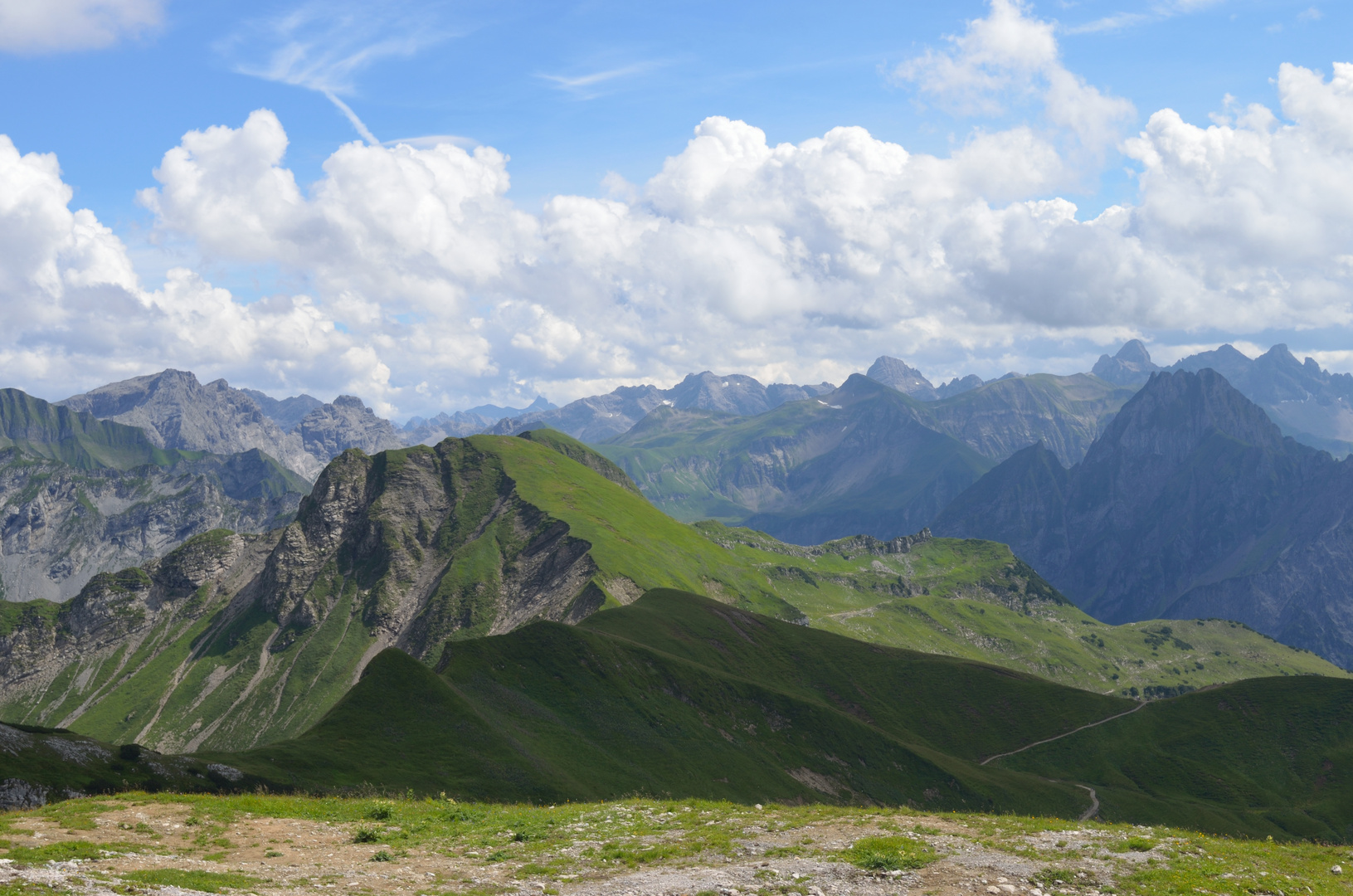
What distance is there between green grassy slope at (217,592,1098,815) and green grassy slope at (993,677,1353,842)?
9.87 metres

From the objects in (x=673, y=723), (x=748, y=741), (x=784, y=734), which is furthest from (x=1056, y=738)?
(x=673, y=723)

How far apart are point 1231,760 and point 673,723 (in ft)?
448

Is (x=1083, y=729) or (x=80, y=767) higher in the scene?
(x=80, y=767)

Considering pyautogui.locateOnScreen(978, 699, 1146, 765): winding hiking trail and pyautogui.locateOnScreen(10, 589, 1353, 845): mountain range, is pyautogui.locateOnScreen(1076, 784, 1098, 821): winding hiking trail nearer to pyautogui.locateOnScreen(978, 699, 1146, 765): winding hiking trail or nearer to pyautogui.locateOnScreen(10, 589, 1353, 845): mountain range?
pyautogui.locateOnScreen(10, 589, 1353, 845): mountain range

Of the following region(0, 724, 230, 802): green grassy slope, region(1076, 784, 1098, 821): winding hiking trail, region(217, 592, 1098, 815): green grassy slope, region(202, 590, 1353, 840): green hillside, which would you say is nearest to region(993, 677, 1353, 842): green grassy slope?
region(202, 590, 1353, 840): green hillside

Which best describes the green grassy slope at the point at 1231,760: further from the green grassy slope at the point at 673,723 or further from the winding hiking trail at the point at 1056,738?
the green grassy slope at the point at 673,723

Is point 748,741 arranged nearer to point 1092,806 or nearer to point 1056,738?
point 1092,806

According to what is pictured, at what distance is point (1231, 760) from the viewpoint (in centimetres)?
17562

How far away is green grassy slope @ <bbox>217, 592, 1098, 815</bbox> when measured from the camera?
81.0 m

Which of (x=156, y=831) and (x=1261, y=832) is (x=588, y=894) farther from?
(x=1261, y=832)

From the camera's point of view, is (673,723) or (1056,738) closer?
(673,723)

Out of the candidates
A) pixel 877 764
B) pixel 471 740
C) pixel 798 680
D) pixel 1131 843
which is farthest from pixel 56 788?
pixel 798 680

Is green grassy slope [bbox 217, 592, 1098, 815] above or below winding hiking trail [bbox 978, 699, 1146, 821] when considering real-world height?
above

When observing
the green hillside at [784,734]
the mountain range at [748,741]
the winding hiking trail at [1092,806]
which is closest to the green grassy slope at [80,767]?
the mountain range at [748,741]
